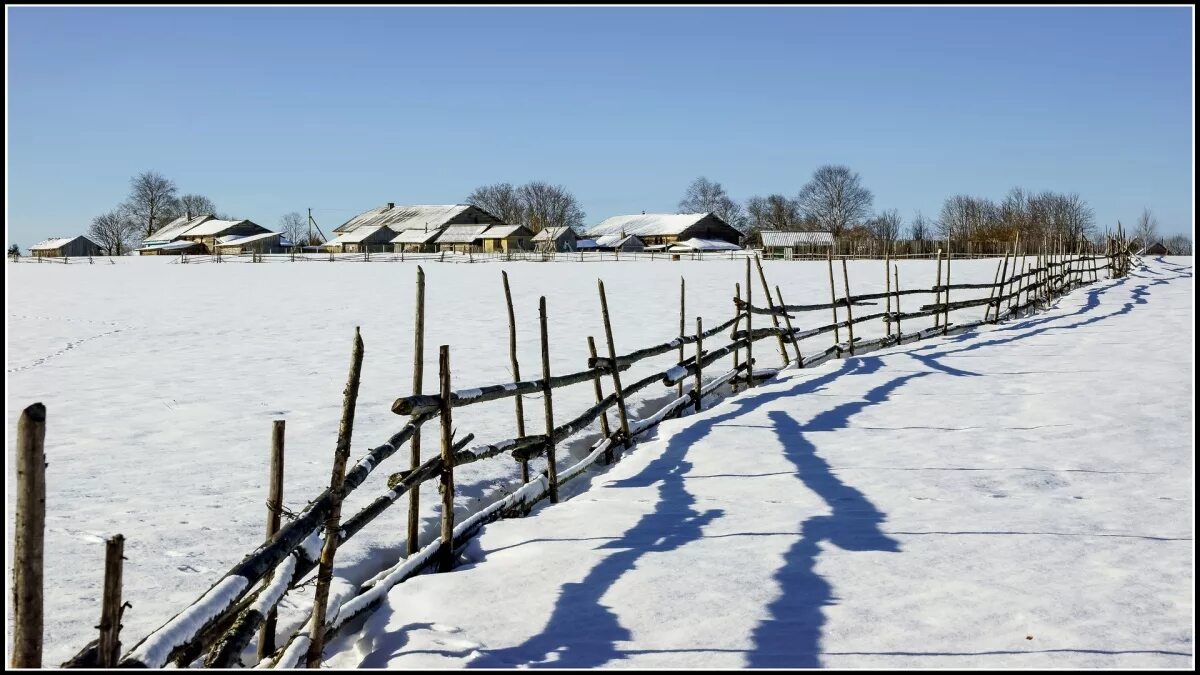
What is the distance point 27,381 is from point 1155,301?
2065cm

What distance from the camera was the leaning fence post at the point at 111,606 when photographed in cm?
207

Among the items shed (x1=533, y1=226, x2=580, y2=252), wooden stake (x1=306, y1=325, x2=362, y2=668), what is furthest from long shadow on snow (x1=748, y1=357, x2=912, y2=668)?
shed (x1=533, y1=226, x2=580, y2=252)

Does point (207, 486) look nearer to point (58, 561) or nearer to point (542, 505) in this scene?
point (58, 561)

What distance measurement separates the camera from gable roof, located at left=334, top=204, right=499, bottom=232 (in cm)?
6112

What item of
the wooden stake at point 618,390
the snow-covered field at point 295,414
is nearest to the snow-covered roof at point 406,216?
the snow-covered field at point 295,414

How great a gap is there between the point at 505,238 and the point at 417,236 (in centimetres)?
584

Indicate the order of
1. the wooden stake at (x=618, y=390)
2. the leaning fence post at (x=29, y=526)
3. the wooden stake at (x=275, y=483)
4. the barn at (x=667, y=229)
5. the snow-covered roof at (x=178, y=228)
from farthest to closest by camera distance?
the snow-covered roof at (x=178, y=228) < the barn at (x=667, y=229) < the wooden stake at (x=618, y=390) < the wooden stake at (x=275, y=483) < the leaning fence post at (x=29, y=526)

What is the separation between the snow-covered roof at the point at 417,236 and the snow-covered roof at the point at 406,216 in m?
0.41

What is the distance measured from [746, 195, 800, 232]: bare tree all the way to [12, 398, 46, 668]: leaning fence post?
8316 cm

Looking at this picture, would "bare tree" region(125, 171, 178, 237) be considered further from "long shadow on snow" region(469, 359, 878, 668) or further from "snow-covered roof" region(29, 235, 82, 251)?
"long shadow on snow" region(469, 359, 878, 668)

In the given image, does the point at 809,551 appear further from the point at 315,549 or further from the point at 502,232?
the point at 502,232

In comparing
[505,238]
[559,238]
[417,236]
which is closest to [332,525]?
[505,238]

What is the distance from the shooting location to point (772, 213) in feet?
285

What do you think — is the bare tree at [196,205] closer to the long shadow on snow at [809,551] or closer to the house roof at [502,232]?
the house roof at [502,232]
